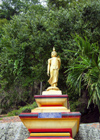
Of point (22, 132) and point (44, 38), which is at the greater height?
point (44, 38)

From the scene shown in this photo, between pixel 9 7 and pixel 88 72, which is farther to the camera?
pixel 9 7

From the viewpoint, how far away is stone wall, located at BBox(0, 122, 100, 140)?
547cm

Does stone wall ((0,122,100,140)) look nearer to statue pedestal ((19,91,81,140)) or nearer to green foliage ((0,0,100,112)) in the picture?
statue pedestal ((19,91,81,140))

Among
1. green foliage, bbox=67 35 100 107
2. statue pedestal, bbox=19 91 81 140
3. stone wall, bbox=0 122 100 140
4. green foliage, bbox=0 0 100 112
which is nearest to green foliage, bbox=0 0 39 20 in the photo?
green foliage, bbox=0 0 100 112

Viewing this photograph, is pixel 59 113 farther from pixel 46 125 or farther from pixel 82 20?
pixel 82 20

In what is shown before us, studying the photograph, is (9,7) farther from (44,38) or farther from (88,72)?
(88,72)

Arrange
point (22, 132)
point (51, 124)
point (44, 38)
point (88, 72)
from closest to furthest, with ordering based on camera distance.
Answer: point (51, 124), point (22, 132), point (88, 72), point (44, 38)

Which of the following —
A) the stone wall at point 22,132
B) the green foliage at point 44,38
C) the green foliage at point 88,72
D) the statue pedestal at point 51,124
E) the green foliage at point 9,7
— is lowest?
the stone wall at point 22,132

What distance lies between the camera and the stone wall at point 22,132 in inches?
216

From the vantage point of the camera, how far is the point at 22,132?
5680mm

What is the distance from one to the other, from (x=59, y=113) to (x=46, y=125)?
469 millimetres

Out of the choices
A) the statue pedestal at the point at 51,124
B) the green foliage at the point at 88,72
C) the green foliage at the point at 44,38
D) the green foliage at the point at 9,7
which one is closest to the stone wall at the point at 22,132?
the green foliage at the point at 88,72

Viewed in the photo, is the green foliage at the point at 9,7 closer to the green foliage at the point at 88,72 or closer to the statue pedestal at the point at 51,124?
the green foliage at the point at 88,72

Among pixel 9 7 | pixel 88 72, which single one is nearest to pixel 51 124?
pixel 88 72
